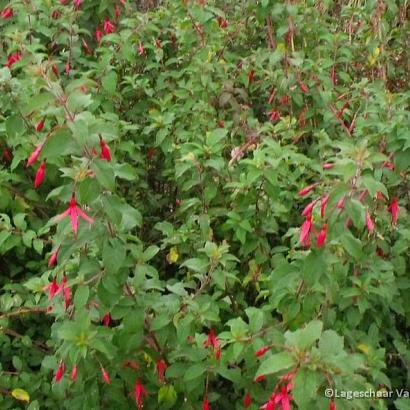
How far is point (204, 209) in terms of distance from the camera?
235cm

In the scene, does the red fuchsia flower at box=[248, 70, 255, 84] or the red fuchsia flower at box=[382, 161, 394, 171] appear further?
the red fuchsia flower at box=[248, 70, 255, 84]

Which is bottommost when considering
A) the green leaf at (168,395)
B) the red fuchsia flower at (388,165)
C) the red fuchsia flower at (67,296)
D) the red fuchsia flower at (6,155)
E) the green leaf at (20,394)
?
the green leaf at (20,394)

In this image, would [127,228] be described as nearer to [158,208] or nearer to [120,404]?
[120,404]

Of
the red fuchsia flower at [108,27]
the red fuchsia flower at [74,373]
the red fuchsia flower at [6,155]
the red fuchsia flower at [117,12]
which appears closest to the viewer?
the red fuchsia flower at [74,373]

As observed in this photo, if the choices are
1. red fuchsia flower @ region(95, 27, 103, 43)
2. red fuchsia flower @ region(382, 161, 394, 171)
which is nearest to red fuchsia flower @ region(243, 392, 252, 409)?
red fuchsia flower @ region(382, 161, 394, 171)

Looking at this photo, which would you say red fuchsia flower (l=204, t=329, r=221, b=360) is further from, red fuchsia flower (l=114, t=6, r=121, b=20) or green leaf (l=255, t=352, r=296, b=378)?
red fuchsia flower (l=114, t=6, r=121, b=20)

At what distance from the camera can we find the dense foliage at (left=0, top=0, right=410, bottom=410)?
1.54 m

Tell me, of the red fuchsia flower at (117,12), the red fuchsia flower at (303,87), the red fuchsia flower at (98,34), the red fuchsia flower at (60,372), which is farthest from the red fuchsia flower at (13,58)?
the red fuchsia flower at (60,372)

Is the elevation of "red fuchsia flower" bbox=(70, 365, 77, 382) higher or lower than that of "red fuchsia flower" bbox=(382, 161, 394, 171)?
higher

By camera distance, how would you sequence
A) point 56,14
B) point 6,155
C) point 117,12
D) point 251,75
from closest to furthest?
point 6,155, point 251,75, point 56,14, point 117,12

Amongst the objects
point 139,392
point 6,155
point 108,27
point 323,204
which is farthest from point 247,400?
point 108,27

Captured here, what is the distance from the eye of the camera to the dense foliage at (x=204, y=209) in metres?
1.54

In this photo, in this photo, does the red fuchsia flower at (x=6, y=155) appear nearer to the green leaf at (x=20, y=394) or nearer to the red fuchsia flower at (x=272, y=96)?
the green leaf at (x=20, y=394)

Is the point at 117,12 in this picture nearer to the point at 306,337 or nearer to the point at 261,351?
the point at 261,351
